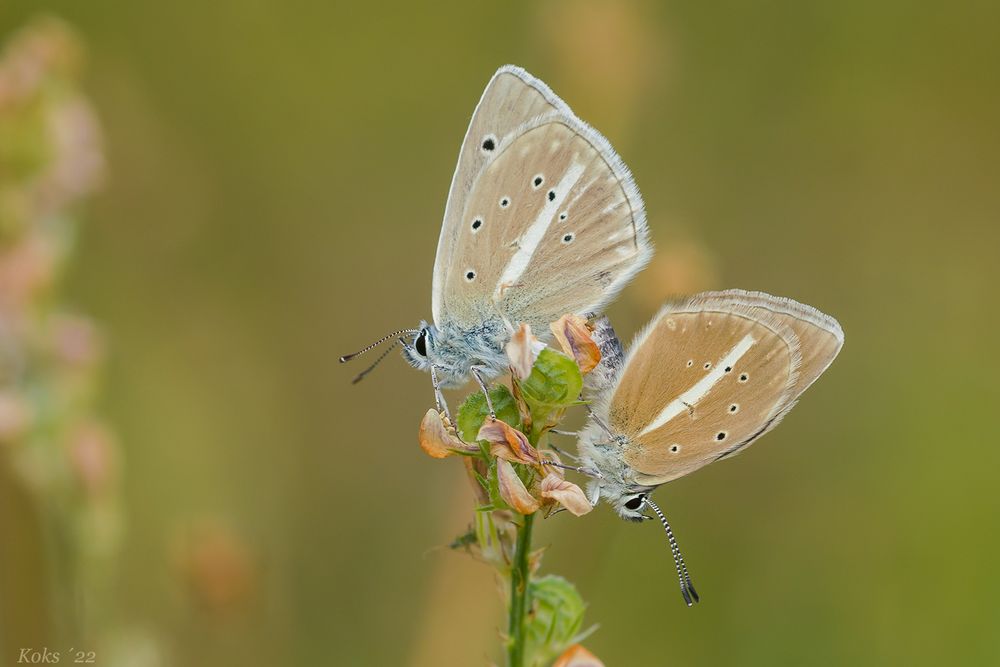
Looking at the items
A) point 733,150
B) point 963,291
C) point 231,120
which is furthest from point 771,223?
point 231,120

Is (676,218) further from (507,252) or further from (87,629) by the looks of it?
(87,629)

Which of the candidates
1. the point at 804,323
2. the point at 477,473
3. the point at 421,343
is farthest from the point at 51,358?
the point at 804,323

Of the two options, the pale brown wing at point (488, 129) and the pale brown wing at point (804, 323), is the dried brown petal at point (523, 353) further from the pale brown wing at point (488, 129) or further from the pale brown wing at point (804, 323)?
the pale brown wing at point (488, 129)

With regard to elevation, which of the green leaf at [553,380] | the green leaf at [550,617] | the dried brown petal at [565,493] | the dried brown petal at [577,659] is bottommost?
the dried brown petal at [577,659]

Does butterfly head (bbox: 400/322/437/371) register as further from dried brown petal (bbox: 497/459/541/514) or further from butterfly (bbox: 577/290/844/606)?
dried brown petal (bbox: 497/459/541/514)

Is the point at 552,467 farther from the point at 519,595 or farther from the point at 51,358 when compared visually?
the point at 51,358
